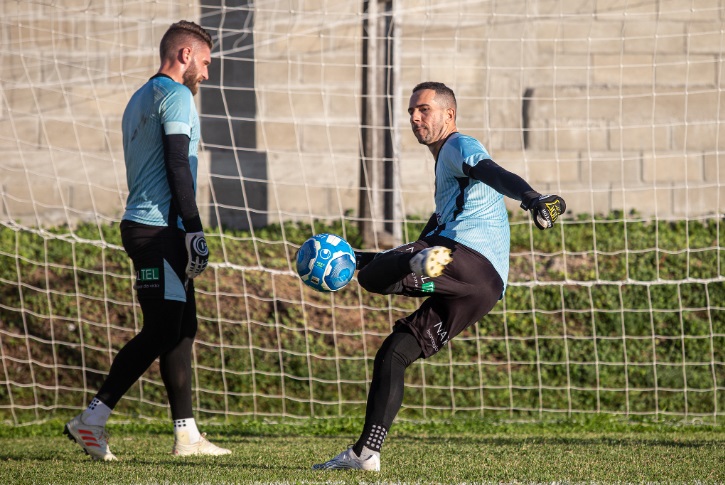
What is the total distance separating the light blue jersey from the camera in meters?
4.39

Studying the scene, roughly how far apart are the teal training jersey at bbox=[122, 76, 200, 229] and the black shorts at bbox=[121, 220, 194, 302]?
54mm

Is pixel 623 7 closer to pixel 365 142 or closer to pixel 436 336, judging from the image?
pixel 365 142

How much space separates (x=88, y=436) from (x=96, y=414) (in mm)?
120

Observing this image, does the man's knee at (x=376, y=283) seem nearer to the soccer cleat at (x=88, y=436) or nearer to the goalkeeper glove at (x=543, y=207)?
the goalkeeper glove at (x=543, y=207)

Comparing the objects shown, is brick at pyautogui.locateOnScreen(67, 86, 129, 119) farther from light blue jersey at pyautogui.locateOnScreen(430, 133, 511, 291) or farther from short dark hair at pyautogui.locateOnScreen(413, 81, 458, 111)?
light blue jersey at pyautogui.locateOnScreen(430, 133, 511, 291)

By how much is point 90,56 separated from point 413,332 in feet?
21.4

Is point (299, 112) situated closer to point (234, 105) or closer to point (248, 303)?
point (234, 105)

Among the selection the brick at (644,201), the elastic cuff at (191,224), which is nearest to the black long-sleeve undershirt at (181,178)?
the elastic cuff at (191,224)

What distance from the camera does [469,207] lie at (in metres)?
4.49

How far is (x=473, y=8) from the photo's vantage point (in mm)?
9492

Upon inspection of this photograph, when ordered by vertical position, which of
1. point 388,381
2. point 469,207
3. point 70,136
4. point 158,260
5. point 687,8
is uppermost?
point 687,8

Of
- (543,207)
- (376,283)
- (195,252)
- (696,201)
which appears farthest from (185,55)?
(696,201)

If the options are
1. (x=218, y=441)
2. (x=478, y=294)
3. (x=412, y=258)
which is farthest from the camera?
(x=218, y=441)

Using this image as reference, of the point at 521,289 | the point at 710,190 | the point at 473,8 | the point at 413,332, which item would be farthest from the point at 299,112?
the point at 413,332
